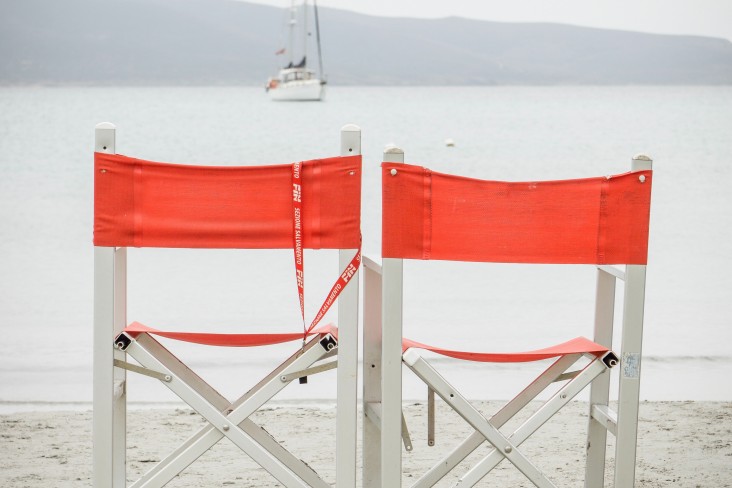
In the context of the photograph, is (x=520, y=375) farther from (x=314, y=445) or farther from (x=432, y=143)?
(x=432, y=143)

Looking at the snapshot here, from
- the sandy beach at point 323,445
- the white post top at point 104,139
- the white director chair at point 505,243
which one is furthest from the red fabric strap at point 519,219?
the sandy beach at point 323,445

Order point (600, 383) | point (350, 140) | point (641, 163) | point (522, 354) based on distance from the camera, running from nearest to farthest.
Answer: point (350, 140) < point (641, 163) < point (522, 354) < point (600, 383)

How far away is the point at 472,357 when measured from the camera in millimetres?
3359

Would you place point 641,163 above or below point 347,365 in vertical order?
above

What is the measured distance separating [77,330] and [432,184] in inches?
232

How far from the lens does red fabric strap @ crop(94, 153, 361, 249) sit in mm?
3141

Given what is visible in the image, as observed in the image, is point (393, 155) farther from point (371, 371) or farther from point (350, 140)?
point (371, 371)

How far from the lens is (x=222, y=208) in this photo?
124 inches

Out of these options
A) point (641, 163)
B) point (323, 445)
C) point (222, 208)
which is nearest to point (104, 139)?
point (222, 208)

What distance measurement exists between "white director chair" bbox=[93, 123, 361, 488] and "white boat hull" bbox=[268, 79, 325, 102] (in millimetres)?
94593

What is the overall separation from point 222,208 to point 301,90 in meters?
95.7

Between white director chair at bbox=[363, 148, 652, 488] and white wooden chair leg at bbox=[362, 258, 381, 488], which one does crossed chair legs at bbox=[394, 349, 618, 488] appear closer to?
white director chair at bbox=[363, 148, 652, 488]

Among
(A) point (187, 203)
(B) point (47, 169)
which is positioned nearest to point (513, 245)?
(A) point (187, 203)

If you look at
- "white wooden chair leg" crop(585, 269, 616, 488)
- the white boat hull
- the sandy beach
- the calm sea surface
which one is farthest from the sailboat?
"white wooden chair leg" crop(585, 269, 616, 488)
